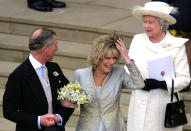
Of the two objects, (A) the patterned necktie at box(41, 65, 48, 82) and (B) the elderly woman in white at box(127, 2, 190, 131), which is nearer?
(A) the patterned necktie at box(41, 65, 48, 82)

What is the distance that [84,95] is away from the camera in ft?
16.3

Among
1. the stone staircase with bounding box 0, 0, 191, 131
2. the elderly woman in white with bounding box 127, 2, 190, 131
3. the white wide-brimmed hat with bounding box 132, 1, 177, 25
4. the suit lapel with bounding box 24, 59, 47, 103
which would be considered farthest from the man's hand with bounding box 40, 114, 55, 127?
the stone staircase with bounding box 0, 0, 191, 131

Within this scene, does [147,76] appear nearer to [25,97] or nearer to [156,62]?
[156,62]

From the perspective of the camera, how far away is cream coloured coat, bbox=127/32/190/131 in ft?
17.8

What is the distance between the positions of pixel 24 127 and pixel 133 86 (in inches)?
37.2

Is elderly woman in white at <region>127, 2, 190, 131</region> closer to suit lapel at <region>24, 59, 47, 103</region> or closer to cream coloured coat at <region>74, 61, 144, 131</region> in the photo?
cream coloured coat at <region>74, 61, 144, 131</region>

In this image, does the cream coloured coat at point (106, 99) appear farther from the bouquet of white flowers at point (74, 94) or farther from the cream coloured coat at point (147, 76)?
the cream coloured coat at point (147, 76)

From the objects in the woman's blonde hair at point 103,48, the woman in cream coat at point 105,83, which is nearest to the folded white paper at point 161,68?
the woman in cream coat at point 105,83

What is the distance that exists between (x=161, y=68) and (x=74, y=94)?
36.2 inches

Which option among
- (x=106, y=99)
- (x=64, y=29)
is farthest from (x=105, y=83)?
(x=64, y=29)

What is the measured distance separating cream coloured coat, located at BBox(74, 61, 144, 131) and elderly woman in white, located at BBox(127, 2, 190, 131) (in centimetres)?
30

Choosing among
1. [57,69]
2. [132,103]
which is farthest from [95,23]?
[57,69]

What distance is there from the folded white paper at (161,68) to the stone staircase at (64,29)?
1.66 m

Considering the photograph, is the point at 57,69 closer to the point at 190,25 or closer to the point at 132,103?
the point at 132,103
